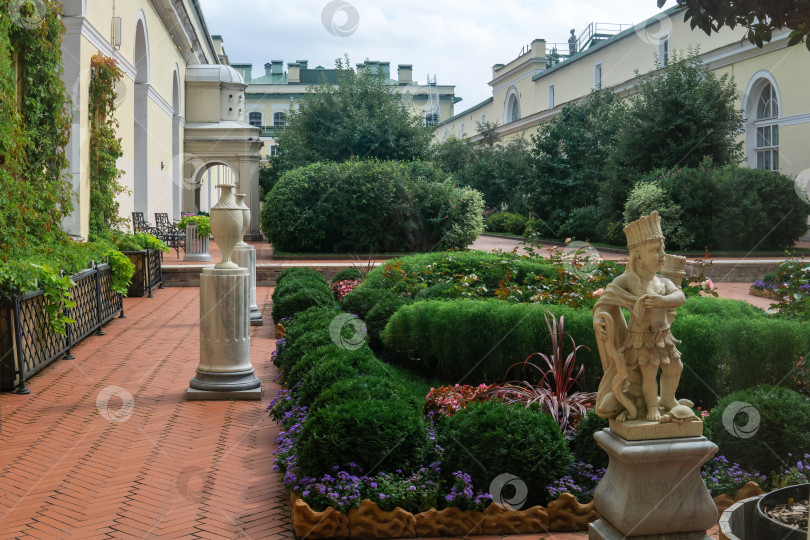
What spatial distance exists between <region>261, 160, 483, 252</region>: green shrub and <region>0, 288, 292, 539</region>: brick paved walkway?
12.5m

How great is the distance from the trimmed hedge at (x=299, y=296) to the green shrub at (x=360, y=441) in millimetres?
4982

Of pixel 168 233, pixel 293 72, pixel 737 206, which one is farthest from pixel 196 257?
pixel 293 72

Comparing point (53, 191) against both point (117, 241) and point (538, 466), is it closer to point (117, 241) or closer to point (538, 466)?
point (117, 241)

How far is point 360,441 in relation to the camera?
14.6ft

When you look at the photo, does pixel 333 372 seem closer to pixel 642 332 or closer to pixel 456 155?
pixel 642 332

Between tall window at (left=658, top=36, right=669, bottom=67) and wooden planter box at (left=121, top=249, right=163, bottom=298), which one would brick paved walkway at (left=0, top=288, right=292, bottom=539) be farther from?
tall window at (left=658, top=36, right=669, bottom=67)

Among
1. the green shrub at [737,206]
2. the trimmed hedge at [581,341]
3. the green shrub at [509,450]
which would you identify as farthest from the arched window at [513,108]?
the green shrub at [509,450]

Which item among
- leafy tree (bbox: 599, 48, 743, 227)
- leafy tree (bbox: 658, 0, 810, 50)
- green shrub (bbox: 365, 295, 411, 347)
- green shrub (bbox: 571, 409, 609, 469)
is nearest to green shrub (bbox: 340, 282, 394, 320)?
green shrub (bbox: 365, 295, 411, 347)

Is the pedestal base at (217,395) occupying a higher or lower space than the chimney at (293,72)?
lower

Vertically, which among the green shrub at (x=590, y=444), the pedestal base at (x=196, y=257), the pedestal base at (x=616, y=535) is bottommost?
the pedestal base at (x=616, y=535)

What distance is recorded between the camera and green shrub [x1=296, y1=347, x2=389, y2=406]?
5500 millimetres

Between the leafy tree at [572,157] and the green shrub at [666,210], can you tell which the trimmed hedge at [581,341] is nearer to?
the green shrub at [666,210]

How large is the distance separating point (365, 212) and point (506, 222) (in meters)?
15.7

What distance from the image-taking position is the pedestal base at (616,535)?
140 inches
